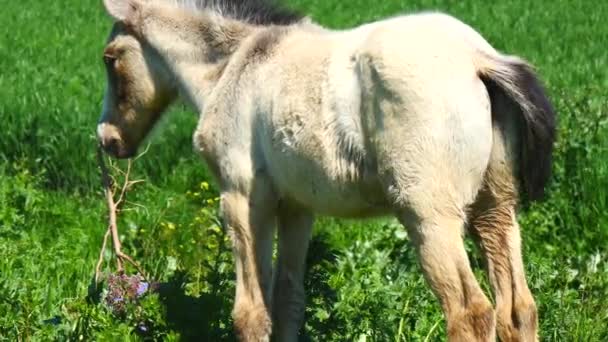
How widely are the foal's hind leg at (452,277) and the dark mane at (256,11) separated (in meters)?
1.80

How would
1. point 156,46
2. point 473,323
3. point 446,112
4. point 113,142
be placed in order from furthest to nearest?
point 113,142
point 156,46
point 473,323
point 446,112

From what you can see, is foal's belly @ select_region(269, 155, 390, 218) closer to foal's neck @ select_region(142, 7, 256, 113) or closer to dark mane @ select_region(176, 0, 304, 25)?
foal's neck @ select_region(142, 7, 256, 113)

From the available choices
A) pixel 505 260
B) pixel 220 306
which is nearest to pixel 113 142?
pixel 220 306

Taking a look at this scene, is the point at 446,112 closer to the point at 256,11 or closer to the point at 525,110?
the point at 525,110

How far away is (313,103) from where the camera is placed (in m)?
5.67

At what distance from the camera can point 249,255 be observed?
6312 millimetres

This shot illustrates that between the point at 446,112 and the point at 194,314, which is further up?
the point at 446,112

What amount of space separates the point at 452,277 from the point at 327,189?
2.61ft

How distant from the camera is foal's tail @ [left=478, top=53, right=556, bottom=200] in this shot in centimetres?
537

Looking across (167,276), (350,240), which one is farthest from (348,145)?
(350,240)

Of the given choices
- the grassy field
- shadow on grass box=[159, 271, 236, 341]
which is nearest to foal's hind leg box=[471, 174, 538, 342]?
the grassy field

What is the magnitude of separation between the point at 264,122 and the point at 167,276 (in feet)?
7.15

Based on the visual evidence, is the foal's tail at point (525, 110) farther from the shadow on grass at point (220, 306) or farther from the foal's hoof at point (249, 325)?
the shadow on grass at point (220, 306)

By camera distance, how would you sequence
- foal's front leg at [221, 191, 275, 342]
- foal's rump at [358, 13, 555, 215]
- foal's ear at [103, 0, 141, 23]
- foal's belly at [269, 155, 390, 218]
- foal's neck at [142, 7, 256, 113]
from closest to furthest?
foal's rump at [358, 13, 555, 215], foal's belly at [269, 155, 390, 218], foal's front leg at [221, 191, 275, 342], foal's neck at [142, 7, 256, 113], foal's ear at [103, 0, 141, 23]
